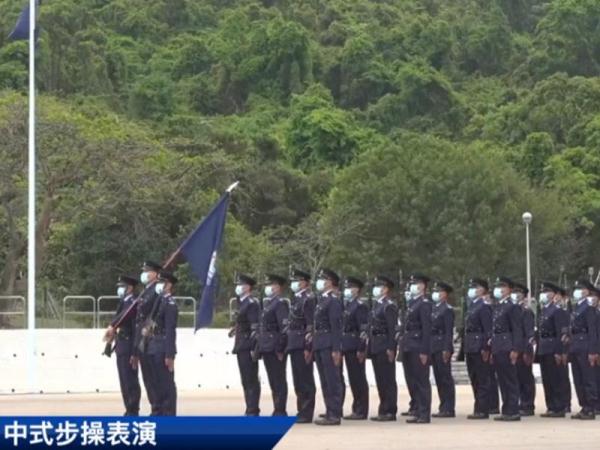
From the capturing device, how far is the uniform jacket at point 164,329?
1639cm

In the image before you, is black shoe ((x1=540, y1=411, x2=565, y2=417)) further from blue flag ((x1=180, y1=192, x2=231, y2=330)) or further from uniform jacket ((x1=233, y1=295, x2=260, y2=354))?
blue flag ((x1=180, y1=192, x2=231, y2=330))

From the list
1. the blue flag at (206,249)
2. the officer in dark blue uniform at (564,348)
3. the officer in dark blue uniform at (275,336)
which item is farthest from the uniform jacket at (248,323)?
the officer in dark blue uniform at (564,348)

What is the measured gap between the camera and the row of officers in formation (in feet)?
54.6

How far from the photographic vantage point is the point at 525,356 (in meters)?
17.9

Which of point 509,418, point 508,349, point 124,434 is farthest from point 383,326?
point 124,434

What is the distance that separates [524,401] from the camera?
18.4 meters

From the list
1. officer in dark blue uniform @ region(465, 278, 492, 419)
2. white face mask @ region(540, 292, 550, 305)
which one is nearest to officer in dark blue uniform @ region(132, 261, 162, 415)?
officer in dark blue uniform @ region(465, 278, 492, 419)

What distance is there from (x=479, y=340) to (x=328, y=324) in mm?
2044

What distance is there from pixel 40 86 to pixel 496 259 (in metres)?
24.9

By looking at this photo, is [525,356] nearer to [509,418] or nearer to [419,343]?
[509,418]

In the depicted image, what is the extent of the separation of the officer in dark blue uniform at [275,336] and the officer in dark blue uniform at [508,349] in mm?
2432

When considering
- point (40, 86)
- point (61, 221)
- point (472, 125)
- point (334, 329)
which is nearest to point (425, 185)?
point (61, 221)

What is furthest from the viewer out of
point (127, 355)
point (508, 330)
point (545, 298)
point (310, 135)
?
point (310, 135)

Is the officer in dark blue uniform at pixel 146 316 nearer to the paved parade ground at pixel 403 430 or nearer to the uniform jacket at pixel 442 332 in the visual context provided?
the paved parade ground at pixel 403 430
